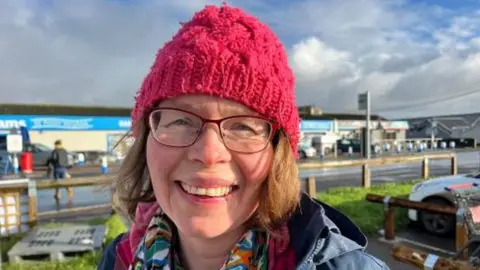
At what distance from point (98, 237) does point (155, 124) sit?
4.63 metres

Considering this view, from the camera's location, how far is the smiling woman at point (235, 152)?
4.38ft

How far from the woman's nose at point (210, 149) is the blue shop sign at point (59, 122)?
2435 cm

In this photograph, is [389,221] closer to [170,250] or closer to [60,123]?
[170,250]

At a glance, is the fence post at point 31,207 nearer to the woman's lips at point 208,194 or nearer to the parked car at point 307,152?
the woman's lips at point 208,194

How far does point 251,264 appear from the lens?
1.43m

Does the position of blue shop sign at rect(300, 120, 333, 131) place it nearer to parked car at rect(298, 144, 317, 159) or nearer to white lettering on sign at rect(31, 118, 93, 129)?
parked car at rect(298, 144, 317, 159)

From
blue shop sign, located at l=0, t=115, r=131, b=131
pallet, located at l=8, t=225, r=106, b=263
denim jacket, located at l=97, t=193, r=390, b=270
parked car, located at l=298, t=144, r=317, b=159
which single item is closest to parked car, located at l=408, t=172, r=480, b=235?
pallet, located at l=8, t=225, r=106, b=263

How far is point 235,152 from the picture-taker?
4.41 feet

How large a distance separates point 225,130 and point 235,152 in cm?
8

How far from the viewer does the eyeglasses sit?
134 centimetres

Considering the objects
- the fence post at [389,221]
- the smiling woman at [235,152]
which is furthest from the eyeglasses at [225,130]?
the fence post at [389,221]

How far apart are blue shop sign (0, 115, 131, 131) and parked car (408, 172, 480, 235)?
65.8 feet

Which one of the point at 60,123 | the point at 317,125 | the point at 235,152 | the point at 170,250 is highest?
the point at 317,125

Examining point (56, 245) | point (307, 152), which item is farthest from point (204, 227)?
point (307, 152)
